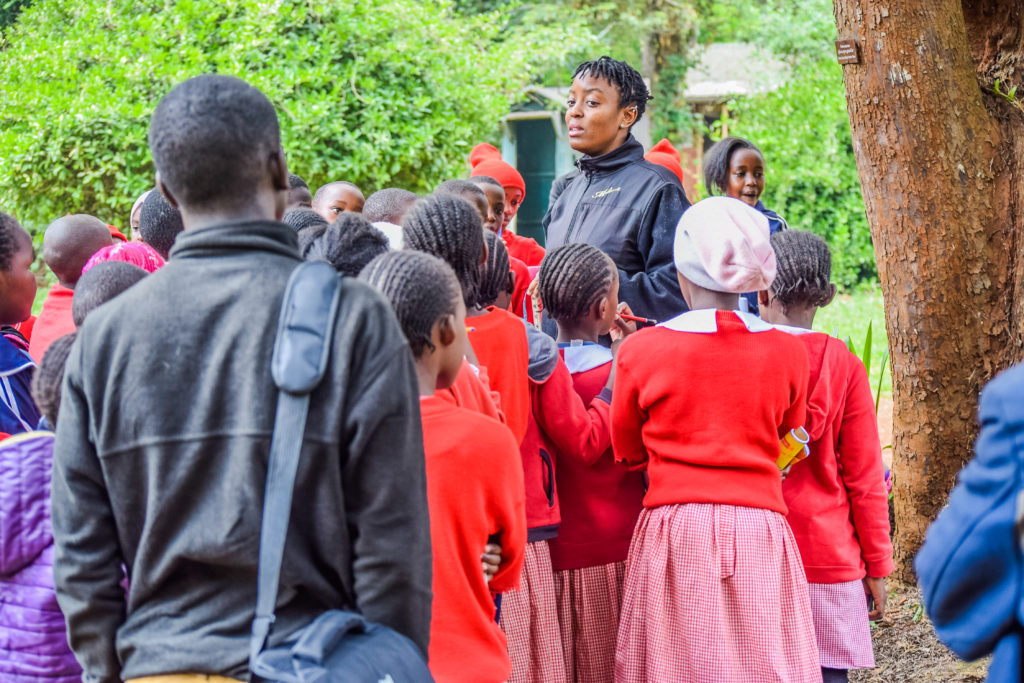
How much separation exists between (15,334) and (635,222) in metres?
2.36

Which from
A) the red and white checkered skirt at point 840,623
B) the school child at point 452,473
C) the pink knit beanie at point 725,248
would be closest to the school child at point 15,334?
the school child at point 452,473

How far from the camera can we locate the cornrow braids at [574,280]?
325 cm

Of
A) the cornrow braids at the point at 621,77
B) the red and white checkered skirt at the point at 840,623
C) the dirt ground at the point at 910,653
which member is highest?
the cornrow braids at the point at 621,77

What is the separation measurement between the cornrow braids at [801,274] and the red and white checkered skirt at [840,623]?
0.94m

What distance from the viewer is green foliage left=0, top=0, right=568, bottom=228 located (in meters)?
6.58

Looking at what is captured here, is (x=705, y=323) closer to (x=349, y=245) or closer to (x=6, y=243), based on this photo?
(x=349, y=245)

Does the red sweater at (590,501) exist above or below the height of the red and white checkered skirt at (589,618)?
above

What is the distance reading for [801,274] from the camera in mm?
3307

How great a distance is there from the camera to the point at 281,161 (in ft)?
6.07

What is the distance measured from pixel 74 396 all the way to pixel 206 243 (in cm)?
36

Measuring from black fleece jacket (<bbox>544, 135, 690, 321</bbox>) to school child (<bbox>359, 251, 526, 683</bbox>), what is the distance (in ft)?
5.79

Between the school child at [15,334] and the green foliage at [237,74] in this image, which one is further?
the green foliage at [237,74]

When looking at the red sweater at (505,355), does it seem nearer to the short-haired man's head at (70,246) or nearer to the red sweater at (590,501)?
the red sweater at (590,501)

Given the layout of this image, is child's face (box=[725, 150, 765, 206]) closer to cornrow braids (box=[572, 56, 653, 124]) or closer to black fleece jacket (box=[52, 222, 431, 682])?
cornrow braids (box=[572, 56, 653, 124])
